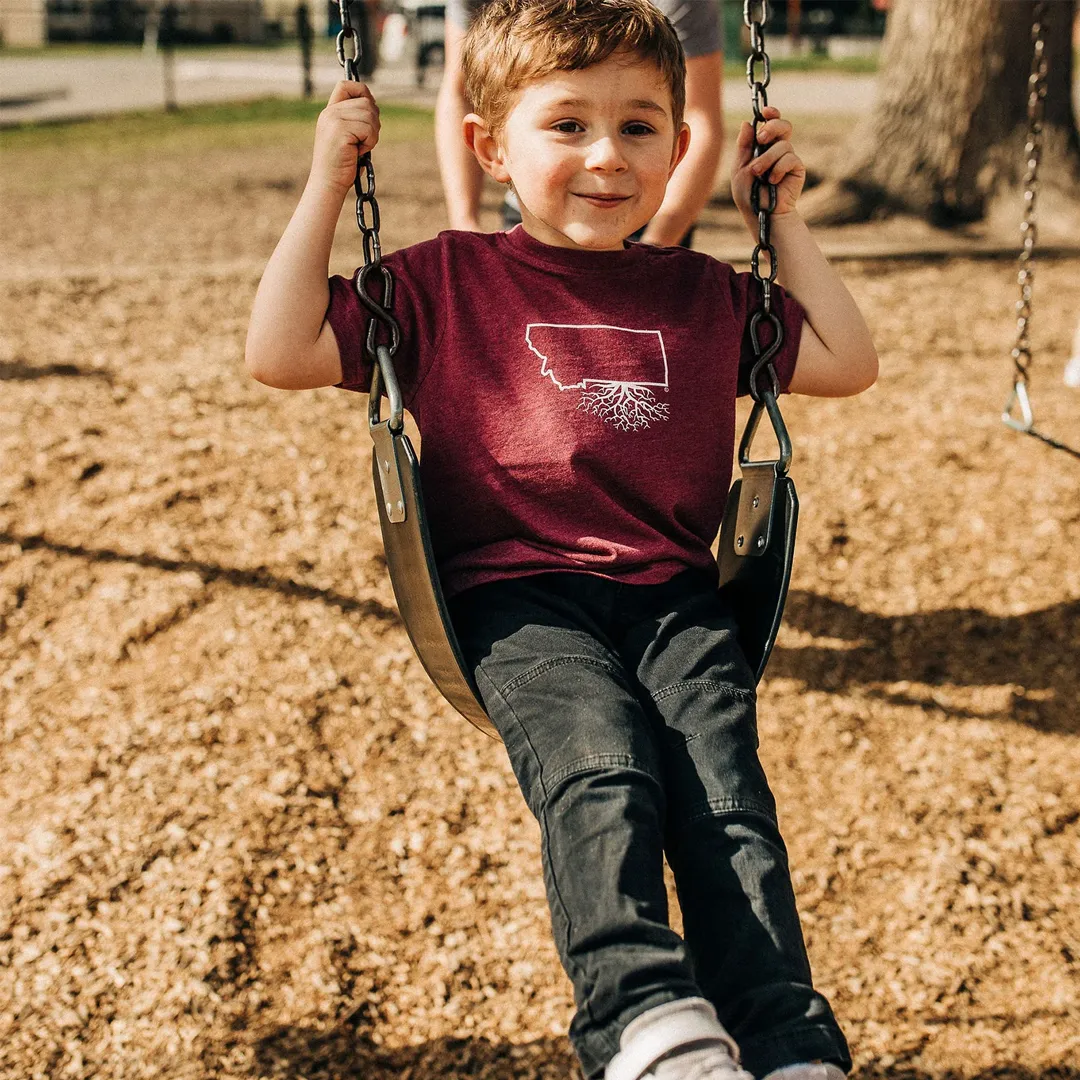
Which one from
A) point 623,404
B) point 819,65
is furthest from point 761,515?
point 819,65

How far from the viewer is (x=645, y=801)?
1.69 m

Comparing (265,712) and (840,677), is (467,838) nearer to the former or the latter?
(265,712)

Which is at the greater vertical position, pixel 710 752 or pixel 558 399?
pixel 558 399

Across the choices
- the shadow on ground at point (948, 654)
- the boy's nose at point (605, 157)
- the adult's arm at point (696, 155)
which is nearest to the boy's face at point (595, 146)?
the boy's nose at point (605, 157)

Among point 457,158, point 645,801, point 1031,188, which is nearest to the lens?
point 645,801

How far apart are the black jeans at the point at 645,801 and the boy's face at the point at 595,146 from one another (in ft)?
1.76

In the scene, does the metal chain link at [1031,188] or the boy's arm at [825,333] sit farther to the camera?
the metal chain link at [1031,188]

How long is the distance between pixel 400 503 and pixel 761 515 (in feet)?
1.76

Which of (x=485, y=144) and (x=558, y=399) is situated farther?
(x=485, y=144)

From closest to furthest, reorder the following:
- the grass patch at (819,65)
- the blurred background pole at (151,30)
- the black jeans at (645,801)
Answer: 1. the black jeans at (645,801)
2. the grass patch at (819,65)
3. the blurred background pole at (151,30)

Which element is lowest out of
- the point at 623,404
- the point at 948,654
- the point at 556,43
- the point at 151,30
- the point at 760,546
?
the point at 948,654

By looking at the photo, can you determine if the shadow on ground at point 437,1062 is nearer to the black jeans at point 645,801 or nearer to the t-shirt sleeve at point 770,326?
the black jeans at point 645,801

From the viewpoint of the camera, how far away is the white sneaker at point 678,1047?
1449mm

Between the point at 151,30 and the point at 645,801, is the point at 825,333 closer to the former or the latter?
the point at 645,801
